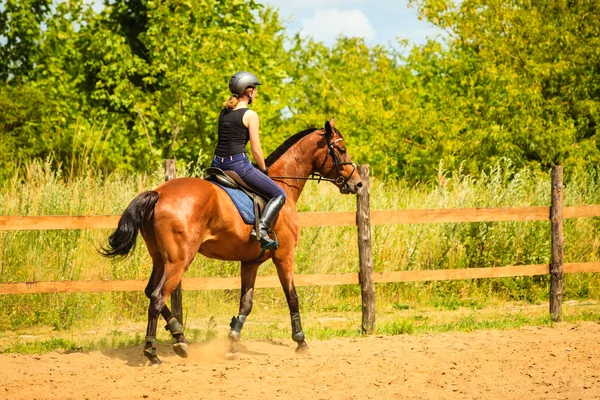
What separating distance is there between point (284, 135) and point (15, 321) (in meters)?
15.2

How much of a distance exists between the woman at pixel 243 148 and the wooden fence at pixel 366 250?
4.68 feet

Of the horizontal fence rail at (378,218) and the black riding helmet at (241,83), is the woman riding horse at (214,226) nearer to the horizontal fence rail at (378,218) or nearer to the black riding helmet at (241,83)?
the black riding helmet at (241,83)

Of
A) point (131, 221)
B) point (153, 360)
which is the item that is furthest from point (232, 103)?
point (153, 360)

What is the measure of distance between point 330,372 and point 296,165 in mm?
2703

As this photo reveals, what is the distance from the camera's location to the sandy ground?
6344mm

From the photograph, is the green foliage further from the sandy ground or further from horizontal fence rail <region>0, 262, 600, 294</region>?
the sandy ground

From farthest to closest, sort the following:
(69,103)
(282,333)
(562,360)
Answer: (69,103) < (282,333) < (562,360)

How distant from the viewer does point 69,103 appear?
23.4m

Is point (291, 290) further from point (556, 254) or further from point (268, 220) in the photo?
point (556, 254)

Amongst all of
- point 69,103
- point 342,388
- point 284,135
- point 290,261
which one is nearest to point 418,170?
point 284,135

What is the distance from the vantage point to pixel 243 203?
789cm

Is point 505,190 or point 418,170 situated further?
point 418,170

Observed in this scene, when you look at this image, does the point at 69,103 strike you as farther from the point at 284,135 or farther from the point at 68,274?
the point at 68,274

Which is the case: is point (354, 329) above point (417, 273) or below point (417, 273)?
below
